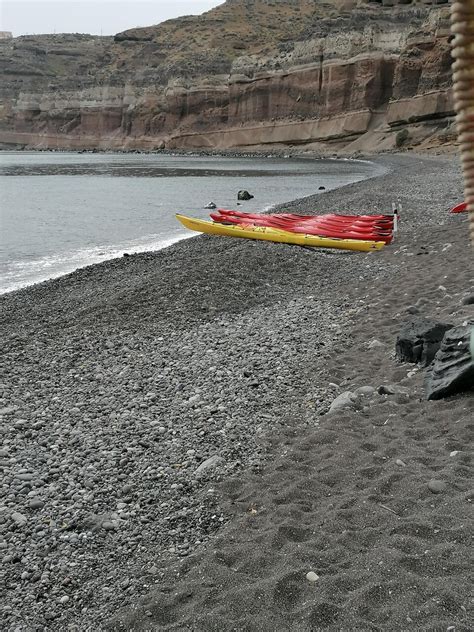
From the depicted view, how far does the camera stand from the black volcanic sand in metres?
3.74

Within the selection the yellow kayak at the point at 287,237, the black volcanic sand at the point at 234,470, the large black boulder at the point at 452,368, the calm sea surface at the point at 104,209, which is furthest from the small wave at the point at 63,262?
the large black boulder at the point at 452,368

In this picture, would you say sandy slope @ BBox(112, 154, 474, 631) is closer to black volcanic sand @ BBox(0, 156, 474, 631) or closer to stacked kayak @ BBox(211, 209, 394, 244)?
black volcanic sand @ BBox(0, 156, 474, 631)

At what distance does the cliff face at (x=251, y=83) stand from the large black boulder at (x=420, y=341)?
62.7 m

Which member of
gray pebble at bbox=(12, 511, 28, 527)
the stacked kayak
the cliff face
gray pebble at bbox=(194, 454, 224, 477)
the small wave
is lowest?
the small wave

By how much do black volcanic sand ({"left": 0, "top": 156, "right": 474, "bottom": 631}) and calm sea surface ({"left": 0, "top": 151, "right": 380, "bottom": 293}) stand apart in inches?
322

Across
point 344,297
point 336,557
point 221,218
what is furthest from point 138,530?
point 221,218

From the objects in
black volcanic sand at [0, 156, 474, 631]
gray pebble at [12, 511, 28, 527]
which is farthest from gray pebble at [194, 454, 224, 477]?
gray pebble at [12, 511, 28, 527]

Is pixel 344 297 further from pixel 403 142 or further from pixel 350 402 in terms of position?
pixel 403 142

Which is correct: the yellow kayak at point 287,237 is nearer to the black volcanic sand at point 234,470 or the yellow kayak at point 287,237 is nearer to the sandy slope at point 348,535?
the black volcanic sand at point 234,470

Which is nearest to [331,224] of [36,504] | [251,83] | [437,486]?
[437,486]

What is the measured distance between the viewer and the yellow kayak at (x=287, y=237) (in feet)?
50.7

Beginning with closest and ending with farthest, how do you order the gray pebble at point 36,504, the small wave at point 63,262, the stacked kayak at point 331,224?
the gray pebble at point 36,504 < the stacked kayak at point 331,224 < the small wave at point 63,262

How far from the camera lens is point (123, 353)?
8.87m

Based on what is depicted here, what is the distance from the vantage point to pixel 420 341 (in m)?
7.06
